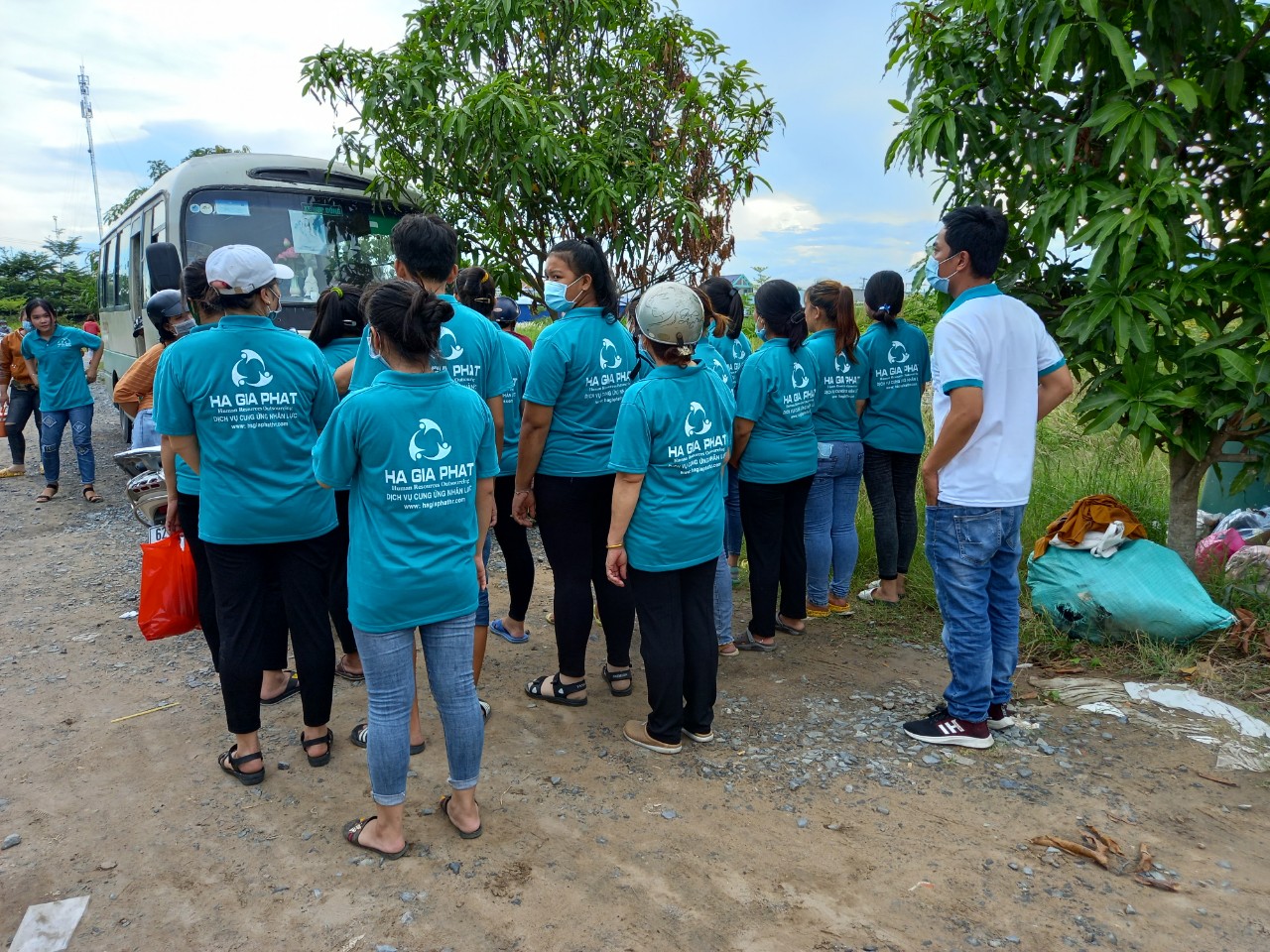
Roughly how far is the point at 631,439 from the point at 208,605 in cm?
195

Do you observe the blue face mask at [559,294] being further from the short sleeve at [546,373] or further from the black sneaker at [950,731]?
the black sneaker at [950,731]

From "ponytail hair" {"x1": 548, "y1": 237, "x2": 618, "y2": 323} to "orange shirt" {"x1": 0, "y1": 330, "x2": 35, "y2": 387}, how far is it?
7480 millimetres

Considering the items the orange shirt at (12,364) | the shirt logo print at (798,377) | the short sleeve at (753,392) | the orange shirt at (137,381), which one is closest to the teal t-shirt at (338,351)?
the short sleeve at (753,392)

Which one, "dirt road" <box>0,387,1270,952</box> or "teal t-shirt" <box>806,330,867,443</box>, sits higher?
"teal t-shirt" <box>806,330,867,443</box>

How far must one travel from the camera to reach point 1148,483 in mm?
5902

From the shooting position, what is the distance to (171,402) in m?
2.94

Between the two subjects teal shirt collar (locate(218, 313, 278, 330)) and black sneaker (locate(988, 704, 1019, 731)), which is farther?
black sneaker (locate(988, 704, 1019, 731))

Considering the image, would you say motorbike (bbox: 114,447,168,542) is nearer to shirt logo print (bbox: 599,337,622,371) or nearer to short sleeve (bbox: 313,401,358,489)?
short sleeve (bbox: 313,401,358,489)

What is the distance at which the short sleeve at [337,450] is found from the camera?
2.48 meters

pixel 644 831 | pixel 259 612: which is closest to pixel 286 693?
pixel 259 612

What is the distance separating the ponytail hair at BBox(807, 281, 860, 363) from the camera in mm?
4566

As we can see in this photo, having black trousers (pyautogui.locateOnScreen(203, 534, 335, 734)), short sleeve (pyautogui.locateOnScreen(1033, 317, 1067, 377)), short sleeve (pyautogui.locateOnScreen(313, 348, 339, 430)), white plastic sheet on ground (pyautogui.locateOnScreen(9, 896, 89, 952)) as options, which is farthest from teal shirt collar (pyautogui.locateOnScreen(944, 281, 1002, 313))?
white plastic sheet on ground (pyautogui.locateOnScreen(9, 896, 89, 952))

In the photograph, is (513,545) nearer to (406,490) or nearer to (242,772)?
(242,772)

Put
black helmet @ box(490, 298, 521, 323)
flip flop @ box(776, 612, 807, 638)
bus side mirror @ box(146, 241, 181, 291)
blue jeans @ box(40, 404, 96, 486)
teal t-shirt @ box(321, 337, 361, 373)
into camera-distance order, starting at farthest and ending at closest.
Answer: blue jeans @ box(40, 404, 96, 486) → bus side mirror @ box(146, 241, 181, 291) → black helmet @ box(490, 298, 521, 323) → flip flop @ box(776, 612, 807, 638) → teal t-shirt @ box(321, 337, 361, 373)
